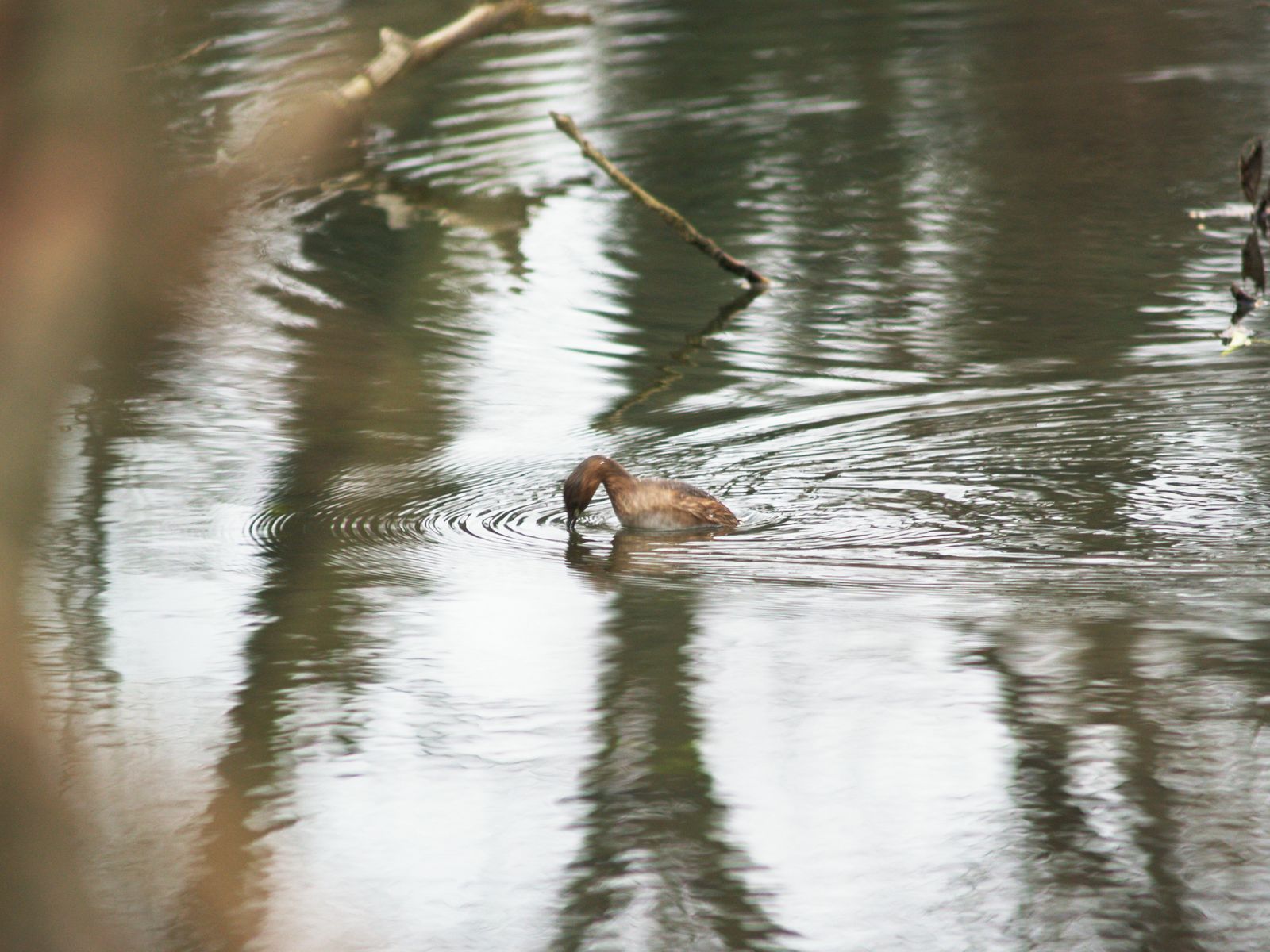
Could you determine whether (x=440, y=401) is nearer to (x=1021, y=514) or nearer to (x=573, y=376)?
(x=573, y=376)

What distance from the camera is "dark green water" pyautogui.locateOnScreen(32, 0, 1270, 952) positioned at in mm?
4902

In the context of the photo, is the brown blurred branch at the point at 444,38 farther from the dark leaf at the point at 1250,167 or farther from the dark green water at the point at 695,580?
the dark leaf at the point at 1250,167

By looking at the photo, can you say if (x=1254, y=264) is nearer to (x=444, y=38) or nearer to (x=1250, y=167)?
(x=1250, y=167)

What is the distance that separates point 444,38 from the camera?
1903 centimetres

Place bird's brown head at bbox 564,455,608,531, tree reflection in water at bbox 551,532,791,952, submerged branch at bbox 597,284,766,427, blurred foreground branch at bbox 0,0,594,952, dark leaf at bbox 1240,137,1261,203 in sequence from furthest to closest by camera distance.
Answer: dark leaf at bbox 1240,137,1261,203 < submerged branch at bbox 597,284,766,427 < bird's brown head at bbox 564,455,608,531 < tree reflection in water at bbox 551,532,791,952 < blurred foreground branch at bbox 0,0,594,952

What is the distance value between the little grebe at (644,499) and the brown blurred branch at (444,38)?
37.0 feet

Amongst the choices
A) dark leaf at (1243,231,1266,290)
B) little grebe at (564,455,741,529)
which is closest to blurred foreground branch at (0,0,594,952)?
little grebe at (564,455,741,529)

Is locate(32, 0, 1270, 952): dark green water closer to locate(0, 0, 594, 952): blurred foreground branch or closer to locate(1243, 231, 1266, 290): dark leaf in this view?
locate(1243, 231, 1266, 290): dark leaf

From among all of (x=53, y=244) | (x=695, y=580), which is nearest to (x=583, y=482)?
(x=695, y=580)

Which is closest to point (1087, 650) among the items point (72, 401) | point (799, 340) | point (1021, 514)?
point (1021, 514)

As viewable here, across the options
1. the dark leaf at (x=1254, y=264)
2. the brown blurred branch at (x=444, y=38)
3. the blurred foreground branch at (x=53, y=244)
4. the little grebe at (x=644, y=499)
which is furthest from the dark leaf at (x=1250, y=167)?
the blurred foreground branch at (x=53, y=244)

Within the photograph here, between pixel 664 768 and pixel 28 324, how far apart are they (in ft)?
13.2

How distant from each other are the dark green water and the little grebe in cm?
16

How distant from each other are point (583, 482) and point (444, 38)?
1189cm
